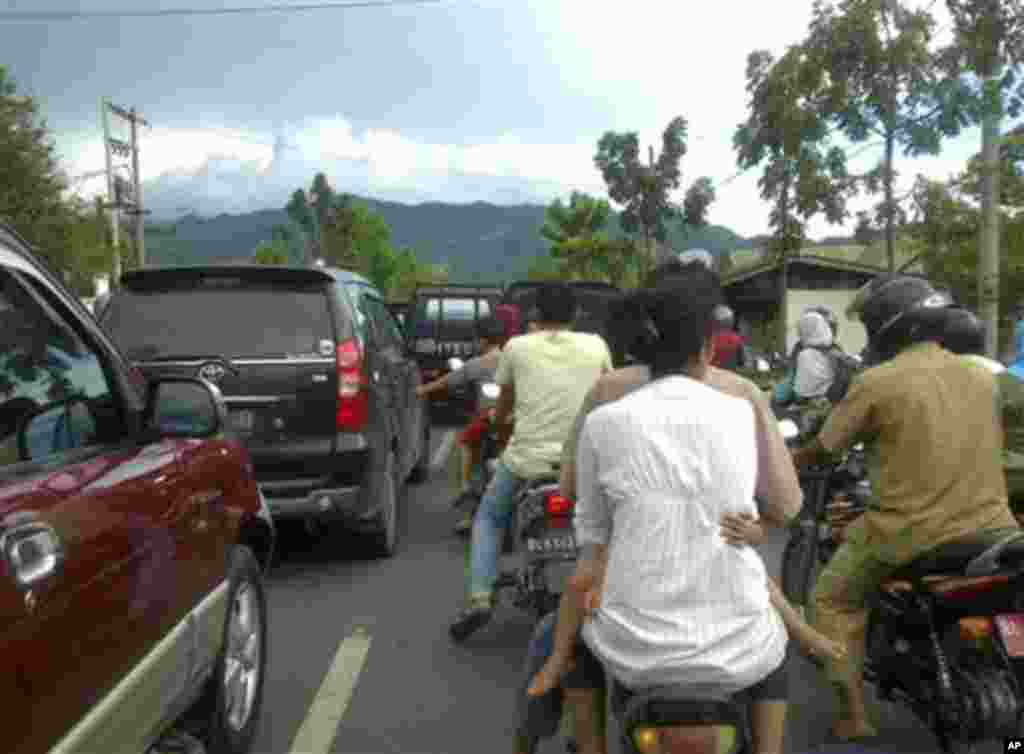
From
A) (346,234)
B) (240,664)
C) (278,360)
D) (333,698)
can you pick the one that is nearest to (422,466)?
(278,360)

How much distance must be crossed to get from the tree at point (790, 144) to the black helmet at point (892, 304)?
361 inches

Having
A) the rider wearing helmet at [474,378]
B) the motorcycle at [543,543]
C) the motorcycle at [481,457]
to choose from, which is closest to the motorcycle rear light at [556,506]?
the motorcycle at [543,543]

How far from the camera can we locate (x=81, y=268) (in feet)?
123

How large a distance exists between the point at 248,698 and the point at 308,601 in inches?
85.1

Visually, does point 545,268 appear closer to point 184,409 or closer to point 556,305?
point 556,305

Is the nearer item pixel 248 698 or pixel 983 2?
pixel 248 698

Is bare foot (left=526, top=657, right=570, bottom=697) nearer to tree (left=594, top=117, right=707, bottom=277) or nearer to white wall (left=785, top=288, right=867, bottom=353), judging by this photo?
white wall (left=785, top=288, right=867, bottom=353)

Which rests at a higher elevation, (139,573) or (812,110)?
(812,110)

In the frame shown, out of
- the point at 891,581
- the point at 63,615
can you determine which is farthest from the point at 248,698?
the point at 891,581

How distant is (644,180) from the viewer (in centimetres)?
4259

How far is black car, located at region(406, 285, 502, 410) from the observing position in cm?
1730

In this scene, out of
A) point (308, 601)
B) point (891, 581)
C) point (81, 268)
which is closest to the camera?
point (891, 581)

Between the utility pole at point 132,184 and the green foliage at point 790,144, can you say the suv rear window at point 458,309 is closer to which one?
the green foliage at point 790,144

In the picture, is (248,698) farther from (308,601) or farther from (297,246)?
(297,246)
